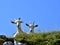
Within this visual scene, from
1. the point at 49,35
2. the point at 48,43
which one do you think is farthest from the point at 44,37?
the point at 48,43

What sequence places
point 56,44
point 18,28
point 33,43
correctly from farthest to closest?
point 18,28
point 33,43
point 56,44

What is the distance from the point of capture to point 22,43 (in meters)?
19.1

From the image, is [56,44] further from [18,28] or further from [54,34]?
[18,28]

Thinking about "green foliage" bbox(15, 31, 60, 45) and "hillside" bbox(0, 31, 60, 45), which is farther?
"green foliage" bbox(15, 31, 60, 45)

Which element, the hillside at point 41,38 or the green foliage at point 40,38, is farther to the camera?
the green foliage at point 40,38

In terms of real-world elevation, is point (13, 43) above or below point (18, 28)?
below

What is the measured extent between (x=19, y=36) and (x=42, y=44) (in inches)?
80.3

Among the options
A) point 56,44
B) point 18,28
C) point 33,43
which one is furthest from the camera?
point 18,28

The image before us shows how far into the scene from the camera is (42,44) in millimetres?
18359

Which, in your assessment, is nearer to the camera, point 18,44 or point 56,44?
point 56,44

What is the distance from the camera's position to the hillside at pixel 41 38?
703 inches

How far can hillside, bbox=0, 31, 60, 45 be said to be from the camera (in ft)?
58.6

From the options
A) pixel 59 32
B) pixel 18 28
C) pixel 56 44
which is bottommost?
pixel 56 44

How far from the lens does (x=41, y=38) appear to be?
18938 millimetres
